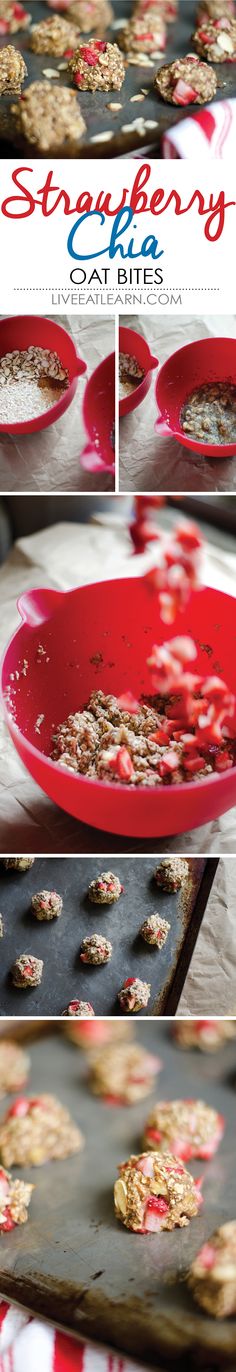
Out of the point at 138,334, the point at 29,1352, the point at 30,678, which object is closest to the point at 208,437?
the point at 138,334

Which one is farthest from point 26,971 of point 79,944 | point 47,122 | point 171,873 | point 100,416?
point 47,122

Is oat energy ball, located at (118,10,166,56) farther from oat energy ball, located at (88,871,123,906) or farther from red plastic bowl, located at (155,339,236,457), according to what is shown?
oat energy ball, located at (88,871,123,906)

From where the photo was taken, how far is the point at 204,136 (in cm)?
90

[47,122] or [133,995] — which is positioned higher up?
[47,122]

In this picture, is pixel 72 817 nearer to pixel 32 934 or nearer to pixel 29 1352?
pixel 32 934

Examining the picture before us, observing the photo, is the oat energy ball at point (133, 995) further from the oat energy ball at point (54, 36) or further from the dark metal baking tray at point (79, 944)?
the oat energy ball at point (54, 36)

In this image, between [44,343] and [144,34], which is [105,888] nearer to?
[44,343]

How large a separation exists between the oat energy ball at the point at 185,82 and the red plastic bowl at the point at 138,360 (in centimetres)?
19

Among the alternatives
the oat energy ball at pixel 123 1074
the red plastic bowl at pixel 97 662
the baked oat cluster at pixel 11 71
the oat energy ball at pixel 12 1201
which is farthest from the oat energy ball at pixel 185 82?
the oat energy ball at pixel 12 1201

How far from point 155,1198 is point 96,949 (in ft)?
0.72


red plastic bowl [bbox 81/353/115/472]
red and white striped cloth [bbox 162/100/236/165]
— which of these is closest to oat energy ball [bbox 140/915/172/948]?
red plastic bowl [bbox 81/353/115/472]

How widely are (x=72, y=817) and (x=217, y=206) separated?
0.52 metres

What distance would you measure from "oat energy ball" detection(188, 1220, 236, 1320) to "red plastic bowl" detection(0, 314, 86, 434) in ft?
2.36

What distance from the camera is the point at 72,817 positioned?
956 millimetres
